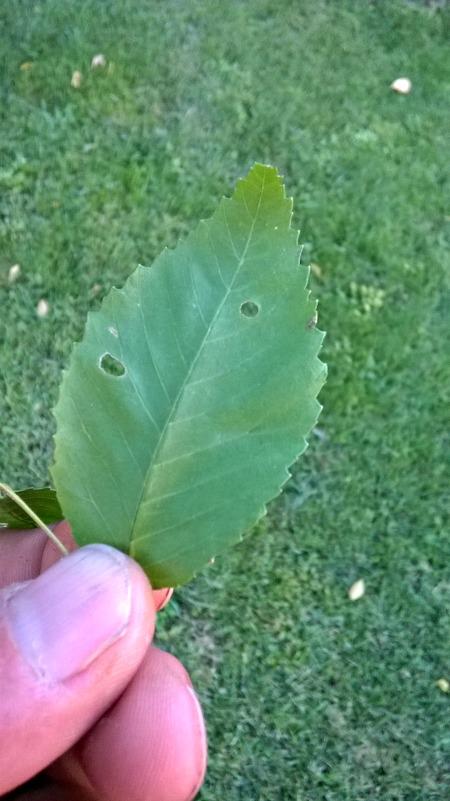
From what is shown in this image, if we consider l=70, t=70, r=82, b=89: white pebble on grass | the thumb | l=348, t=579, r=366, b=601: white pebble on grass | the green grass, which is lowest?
l=348, t=579, r=366, b=601: white pebble on grass

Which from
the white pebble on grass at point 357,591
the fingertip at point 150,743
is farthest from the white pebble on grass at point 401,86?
the fingertip at point 150,743

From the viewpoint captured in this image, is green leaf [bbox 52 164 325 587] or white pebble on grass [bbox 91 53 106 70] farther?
white pebble on grass [bbox 91 53 106 70]

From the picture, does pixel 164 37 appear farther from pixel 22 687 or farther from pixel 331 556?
pixel 22 687

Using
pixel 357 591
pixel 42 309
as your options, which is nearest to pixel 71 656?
pixel 357 591

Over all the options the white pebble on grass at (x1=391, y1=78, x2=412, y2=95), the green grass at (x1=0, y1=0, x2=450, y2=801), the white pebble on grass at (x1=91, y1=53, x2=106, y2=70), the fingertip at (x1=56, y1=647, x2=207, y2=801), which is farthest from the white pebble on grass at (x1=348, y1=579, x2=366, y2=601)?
the white pebble on grass at (x1=91, y1=53, x2=106, y2=70)

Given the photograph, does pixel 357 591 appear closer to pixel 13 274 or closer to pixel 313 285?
pixel 313 285

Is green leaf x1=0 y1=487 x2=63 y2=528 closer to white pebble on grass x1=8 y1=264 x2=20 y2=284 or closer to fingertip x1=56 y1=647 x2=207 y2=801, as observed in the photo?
fingertip x1=56 y1=647 x2=207 y2=801

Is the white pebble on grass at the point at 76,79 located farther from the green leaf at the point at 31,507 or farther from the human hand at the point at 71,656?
the human hand at the point at 71,656
